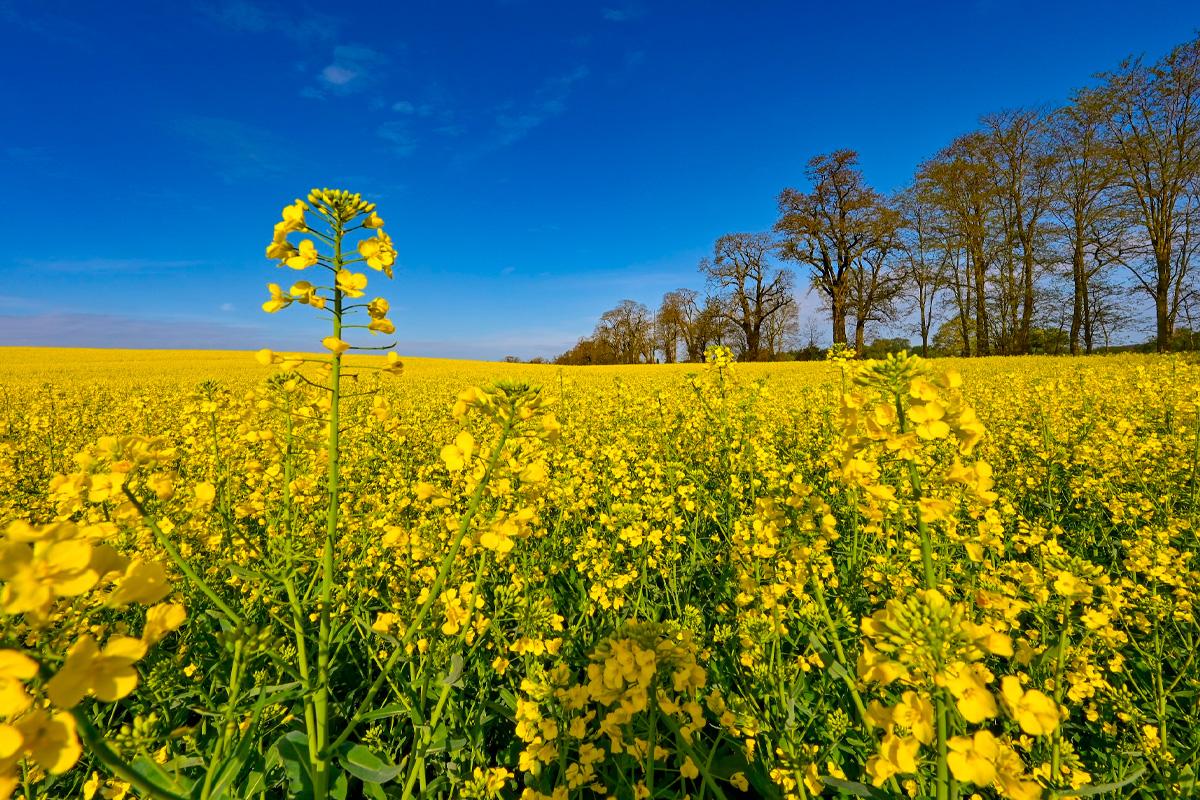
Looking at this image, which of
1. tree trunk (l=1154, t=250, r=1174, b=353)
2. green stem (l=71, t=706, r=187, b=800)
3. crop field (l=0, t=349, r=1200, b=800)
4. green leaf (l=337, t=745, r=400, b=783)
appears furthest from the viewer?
tree trunk (l=1154, t=250, r=1174, b=353)

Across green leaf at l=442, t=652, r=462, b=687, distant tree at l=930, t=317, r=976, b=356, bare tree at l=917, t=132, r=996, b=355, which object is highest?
bare tree at l=917, t=132, r=996, b=355

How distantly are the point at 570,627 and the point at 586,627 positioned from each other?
0.14 metres

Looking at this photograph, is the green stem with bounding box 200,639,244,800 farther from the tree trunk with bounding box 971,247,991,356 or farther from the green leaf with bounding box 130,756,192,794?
the tree trunk with bounding box 971,247,991,356

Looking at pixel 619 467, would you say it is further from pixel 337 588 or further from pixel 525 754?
pixel 525 754

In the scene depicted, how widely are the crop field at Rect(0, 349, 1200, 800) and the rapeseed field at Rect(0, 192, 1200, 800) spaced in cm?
1

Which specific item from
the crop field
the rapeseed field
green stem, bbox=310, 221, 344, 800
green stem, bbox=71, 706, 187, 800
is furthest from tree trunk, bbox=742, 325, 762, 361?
green stem, bbox=71, 706, 187, 800

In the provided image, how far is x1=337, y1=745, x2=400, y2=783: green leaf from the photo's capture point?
1.51m

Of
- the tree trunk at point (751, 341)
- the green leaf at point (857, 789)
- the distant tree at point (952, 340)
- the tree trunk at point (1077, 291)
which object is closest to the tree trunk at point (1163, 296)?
the tree trunk at point (1077, 291)

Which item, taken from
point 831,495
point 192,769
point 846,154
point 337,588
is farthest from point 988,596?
point 846,154

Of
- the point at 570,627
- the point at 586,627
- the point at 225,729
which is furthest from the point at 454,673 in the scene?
the point at 586,627

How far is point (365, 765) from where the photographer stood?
5.56ft

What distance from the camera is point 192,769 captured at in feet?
6.11

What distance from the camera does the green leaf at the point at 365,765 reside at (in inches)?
59.4

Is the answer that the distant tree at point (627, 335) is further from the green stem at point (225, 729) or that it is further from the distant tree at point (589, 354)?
the green stem at point (225, 729)
